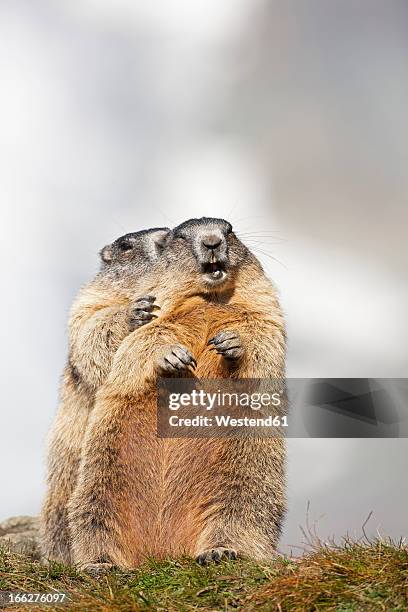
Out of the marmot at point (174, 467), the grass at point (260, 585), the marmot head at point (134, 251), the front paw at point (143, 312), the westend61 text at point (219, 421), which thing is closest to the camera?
the grass at point (260, 585)

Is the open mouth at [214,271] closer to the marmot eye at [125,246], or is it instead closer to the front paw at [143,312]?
the front paw at [143,312]

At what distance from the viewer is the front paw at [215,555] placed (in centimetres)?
597

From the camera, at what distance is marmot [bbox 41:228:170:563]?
7273 millimetres

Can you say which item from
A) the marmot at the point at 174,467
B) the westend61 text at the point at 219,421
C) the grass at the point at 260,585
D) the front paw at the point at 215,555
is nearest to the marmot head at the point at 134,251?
the marmot at the point at 174,467

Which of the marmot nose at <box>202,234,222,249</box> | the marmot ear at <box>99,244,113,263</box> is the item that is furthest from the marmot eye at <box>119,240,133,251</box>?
the marmot nose at <box>202,234,222,249</box>

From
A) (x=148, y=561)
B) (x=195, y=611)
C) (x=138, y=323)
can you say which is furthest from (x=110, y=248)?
(x=195, y=611)

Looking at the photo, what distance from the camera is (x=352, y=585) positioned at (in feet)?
16.2

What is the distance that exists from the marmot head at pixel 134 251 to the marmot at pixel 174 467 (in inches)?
55.0

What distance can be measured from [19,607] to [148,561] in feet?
3.26

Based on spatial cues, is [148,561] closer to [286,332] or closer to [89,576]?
[89,576]

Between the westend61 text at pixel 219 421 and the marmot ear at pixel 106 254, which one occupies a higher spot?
the marmot ear at pixel 106 254

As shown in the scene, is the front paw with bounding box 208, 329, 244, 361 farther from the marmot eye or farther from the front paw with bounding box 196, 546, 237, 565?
the marmot eye

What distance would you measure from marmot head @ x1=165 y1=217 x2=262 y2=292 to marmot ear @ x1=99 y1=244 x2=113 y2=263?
1.38 metres

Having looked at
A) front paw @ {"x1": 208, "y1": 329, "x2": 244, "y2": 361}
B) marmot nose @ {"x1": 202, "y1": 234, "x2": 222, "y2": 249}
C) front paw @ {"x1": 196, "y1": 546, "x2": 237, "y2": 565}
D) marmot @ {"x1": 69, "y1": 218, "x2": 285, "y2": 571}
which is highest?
marmot nose @ {"x1": 202, "y1": 234, "x2": 222, "y2": 249}
